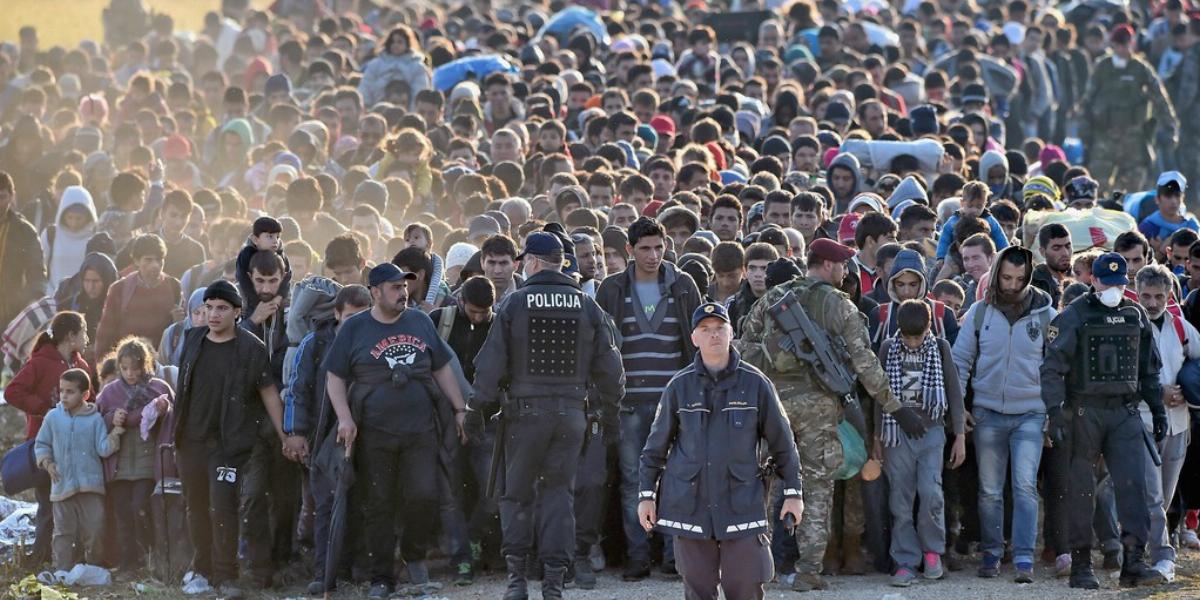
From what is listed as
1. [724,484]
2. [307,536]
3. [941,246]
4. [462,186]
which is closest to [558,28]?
[462,186]

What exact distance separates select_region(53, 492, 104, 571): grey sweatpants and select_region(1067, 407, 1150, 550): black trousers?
6125 mm

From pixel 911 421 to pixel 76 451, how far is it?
17.3 feet

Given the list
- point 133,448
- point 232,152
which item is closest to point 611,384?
point 133,448

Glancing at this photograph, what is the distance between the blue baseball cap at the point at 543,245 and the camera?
1152 cm

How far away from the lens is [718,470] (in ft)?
32.7

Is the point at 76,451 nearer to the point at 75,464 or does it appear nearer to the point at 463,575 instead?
the point at 75,464

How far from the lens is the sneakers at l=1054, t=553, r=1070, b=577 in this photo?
1255cm

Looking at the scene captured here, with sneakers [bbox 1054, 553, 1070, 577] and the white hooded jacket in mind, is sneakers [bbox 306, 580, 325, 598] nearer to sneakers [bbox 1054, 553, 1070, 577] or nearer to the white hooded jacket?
sneakers [bbox 1054, 553, 1070, 577]

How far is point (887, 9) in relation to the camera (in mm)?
32031

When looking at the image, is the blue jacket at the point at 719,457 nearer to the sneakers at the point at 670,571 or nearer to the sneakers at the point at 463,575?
the sneakers at the point at 670,571

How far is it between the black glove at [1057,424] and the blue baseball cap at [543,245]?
3.09m

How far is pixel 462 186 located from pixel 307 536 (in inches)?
203

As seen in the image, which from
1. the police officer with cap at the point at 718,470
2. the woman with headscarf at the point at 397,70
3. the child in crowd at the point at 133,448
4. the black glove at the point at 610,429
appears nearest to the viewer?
the police officer with cap at the point at 718,470

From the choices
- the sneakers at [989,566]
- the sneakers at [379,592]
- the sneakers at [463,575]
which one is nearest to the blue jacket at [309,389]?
the sneakers at [379,592]
